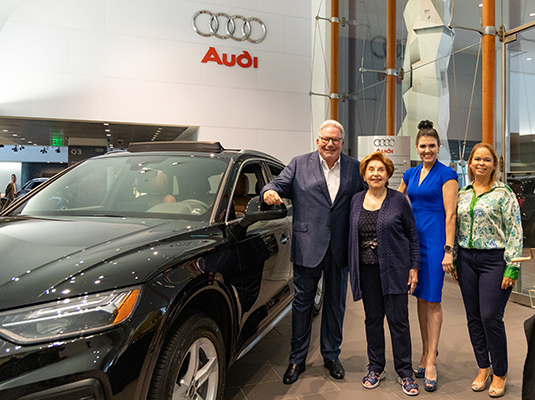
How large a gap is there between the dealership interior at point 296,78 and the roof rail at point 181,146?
1645mm

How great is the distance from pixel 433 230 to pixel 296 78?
8.89 meters

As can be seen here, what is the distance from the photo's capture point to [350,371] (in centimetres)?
303

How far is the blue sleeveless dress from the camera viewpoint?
9.12ft

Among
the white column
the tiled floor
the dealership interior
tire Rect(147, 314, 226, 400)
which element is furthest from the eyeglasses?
the white column

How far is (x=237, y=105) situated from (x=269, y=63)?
139 centimetres

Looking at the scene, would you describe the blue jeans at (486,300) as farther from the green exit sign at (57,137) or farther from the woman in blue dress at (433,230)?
the green exit sign at (57,137)

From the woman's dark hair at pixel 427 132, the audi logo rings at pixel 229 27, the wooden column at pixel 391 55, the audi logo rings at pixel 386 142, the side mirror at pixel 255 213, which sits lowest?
the side mirror at pixel 255 213

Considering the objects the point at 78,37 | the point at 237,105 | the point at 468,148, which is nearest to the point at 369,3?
the point at 237,105

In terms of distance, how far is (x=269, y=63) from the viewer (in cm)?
1071

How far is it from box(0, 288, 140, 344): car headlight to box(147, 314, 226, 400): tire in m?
0.30

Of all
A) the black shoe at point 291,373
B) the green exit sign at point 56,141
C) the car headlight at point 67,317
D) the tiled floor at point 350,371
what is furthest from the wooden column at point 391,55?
the green exit sign at point 56,141

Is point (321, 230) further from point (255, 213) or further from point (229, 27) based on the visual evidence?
point (229, 27)

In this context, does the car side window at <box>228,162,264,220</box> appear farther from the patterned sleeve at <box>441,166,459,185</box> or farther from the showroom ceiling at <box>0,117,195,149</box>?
the showroom ceiling at <box>0,117,195,149</box>

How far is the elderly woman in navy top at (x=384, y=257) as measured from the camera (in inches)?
104
